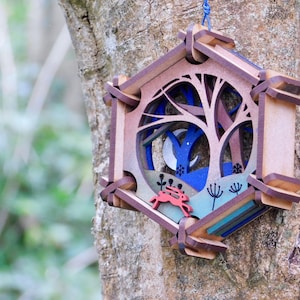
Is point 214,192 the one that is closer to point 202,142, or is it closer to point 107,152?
point 202,142

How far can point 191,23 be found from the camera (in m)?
1.15

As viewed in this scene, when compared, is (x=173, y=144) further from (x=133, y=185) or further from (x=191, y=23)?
(x=191, y=23)

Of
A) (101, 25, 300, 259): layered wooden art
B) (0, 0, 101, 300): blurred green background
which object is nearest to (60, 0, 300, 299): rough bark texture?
(101, 25, 300, 259): layered wooden art

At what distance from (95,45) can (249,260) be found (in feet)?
1.73

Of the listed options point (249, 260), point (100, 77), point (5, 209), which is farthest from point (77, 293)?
point (249, 260)

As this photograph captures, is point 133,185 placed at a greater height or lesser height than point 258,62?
lesser

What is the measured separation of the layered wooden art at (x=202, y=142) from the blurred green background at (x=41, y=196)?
193 cm

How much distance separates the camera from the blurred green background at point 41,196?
3199 mm

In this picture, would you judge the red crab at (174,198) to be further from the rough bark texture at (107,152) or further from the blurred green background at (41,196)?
the blurred green background at (41,196)

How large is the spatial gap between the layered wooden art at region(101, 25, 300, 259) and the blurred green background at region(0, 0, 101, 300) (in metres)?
1.93

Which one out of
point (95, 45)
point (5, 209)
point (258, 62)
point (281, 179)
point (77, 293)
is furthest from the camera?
point (5, 209)

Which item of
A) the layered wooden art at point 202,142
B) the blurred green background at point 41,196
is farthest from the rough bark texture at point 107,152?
the blurred green background at point 41,196

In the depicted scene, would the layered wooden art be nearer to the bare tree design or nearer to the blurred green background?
the bare tree design

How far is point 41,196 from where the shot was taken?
3.51 m
